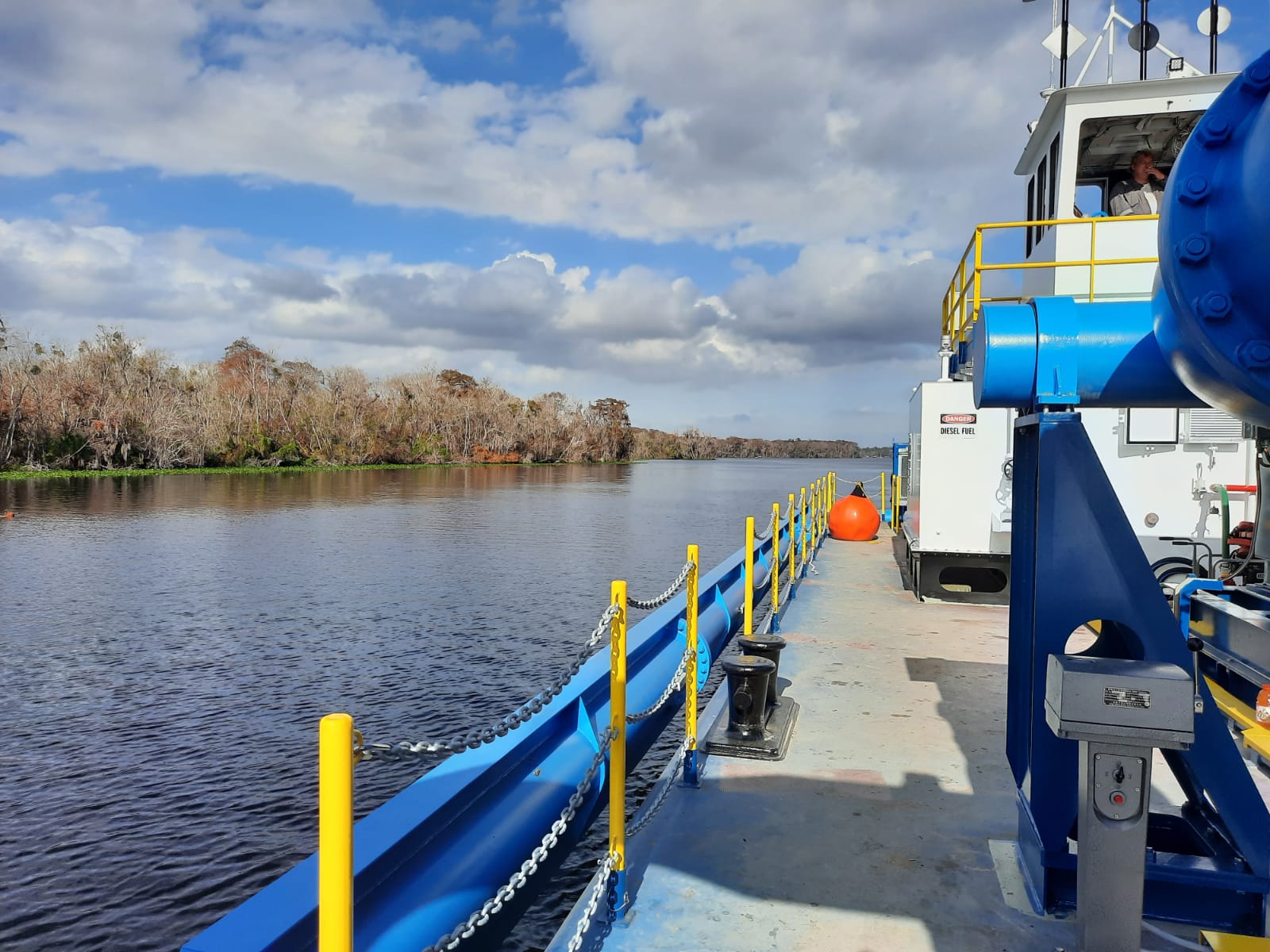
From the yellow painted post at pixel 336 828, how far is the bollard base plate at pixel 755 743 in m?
3.70

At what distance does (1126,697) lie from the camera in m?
2.52

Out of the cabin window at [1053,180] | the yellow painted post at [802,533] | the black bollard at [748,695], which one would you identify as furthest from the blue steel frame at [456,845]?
the yellow painted post at [802,533]

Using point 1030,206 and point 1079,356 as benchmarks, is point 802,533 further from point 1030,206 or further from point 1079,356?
point 1079,356

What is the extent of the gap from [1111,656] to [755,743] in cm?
243

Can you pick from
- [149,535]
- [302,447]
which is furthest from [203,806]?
[302,447]

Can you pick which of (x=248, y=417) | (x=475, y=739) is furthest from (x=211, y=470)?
(x=475, y=739)

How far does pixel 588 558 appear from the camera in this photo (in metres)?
20.5

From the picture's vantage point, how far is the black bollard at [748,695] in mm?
5320

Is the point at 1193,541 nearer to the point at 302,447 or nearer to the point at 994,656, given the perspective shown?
the point at 994,656

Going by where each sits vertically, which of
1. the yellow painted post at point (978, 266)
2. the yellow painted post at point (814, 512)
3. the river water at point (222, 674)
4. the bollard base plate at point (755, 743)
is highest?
the yellow painted post at point (978, 266)

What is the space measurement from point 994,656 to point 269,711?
7051 mm

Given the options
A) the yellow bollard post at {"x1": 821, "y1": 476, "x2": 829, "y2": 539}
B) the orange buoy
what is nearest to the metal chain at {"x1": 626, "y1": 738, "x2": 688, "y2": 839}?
the orange buoy

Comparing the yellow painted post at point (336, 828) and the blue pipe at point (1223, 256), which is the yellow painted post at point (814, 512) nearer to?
the blue pipe at point (1223, 256)

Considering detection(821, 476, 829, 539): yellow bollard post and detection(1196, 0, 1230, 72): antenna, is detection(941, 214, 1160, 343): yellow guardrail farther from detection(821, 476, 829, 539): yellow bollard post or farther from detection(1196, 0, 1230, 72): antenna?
detection(821, 476, 829, 539): yellow bollard post
